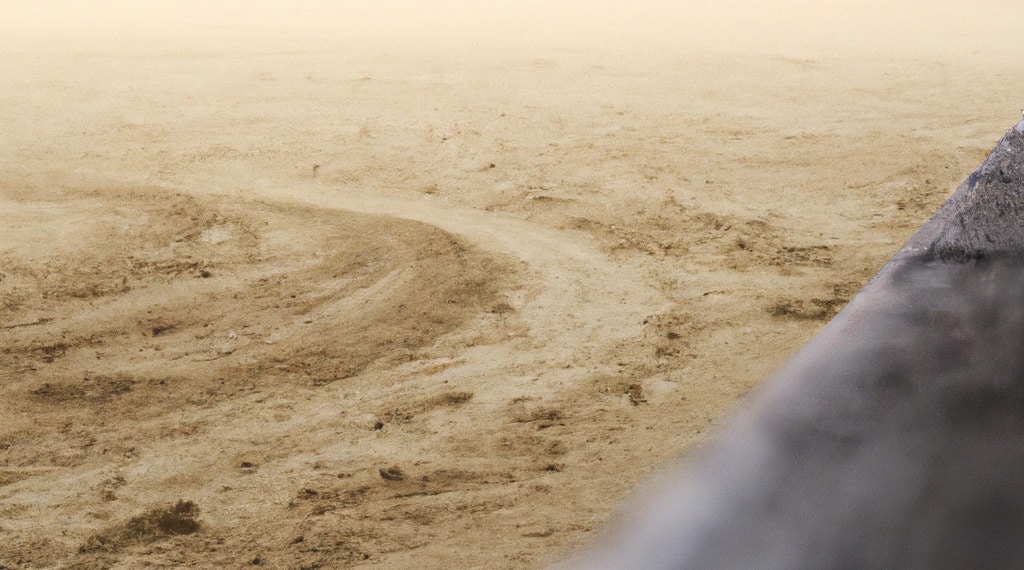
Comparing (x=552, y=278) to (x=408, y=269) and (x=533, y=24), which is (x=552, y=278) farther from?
(x=533, y=24)

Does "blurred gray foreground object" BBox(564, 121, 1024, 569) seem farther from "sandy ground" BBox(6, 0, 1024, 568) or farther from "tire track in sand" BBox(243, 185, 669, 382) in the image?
"tire track in sand" BBox(243, 185, 669, 382)

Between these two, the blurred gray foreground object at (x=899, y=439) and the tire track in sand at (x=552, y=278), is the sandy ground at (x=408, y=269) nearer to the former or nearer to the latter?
the tire track in sand at (x=552, y=278)

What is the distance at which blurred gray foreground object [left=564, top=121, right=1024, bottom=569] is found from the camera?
74.8 inches

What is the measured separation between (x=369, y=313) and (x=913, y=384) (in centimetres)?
250

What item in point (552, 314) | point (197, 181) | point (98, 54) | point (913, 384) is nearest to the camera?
point (913, 384)

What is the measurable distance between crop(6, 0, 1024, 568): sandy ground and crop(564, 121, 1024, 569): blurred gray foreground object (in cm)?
69

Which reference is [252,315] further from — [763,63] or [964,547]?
[763,63]

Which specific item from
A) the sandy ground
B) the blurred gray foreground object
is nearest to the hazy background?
the sandy ground

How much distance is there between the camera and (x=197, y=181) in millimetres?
5395

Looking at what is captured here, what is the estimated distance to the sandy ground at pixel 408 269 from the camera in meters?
2.86

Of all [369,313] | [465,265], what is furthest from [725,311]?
[369,313]

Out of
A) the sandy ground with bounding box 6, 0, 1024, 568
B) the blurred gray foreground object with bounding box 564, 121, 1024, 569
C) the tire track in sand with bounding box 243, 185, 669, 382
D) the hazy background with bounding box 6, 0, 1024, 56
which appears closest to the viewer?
the blurred gray foreground object with bounding box 564, 121, 1024, 569

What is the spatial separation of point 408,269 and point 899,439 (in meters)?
2.77

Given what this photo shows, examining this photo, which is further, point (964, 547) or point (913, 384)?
point (913, 384)
